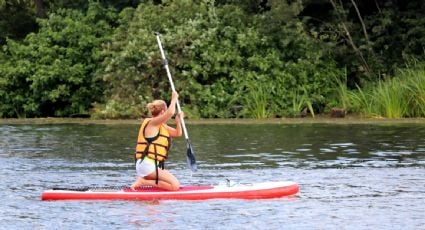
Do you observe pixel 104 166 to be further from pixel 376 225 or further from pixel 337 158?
pixel 376 225

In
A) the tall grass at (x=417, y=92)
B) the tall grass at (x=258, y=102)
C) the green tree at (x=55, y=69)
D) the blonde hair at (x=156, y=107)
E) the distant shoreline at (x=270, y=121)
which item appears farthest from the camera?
the green tree at (x=55, y=69)

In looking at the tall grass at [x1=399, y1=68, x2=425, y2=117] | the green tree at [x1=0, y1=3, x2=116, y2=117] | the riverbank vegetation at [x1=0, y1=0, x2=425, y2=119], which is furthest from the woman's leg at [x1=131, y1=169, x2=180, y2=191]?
the green tree at [x1=0, y1=3, x2=116, y2=117]

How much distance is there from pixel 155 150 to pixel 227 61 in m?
14.7

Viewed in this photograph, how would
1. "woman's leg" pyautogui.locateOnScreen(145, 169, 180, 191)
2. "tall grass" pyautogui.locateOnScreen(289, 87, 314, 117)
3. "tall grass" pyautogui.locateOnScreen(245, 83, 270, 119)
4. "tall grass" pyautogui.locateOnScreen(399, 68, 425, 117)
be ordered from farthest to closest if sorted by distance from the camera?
"tall grass" pyautogui.locateOnScreen(289, 87, 314, 117) → "tall grass" pyautogui.locateOnScreen(245, 83, 270, 119) → "tall grass" pyautogui.locateOnScreen(399, 68, 425, 117) → "woman's leg" pyautogui.locateOnScreen(145, 169, 180, 191)

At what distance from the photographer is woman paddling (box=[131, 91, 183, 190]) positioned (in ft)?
47.0

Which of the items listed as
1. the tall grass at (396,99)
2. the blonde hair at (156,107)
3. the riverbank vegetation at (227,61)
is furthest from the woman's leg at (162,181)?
the tall grass at (396,99)

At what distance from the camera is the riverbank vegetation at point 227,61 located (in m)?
28.4

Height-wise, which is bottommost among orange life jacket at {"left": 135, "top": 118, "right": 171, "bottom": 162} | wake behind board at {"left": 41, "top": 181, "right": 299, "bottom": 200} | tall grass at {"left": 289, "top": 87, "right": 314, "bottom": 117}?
wake behind board at {"left": 41, "top": 181, "right": 299, "bottom": 200}

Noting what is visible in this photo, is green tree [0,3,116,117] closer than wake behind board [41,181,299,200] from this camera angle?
No

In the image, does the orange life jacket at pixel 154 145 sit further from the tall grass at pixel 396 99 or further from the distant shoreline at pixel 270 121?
the tall grass at pixel 396 99

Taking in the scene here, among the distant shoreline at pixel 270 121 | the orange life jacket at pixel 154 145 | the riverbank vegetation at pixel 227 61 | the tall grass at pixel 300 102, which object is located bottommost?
the distant shoreline at pixel 270 121

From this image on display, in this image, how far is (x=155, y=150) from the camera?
14.4 m

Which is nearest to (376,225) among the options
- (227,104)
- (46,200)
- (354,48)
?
(46,200)

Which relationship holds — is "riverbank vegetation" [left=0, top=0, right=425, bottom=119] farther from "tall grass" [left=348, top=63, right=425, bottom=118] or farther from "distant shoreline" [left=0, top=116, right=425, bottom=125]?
"distant shoreline" [left=0, top=116, right=425, bottom=125]
